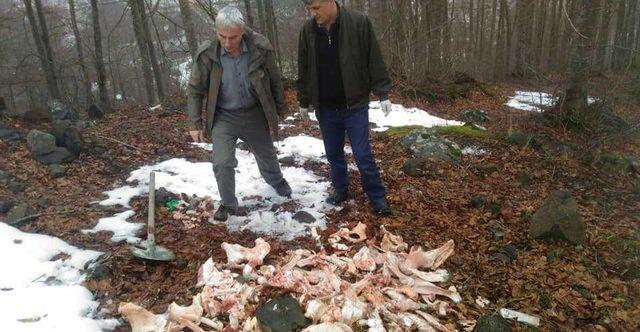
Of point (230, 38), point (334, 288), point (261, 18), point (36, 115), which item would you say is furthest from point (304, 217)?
point (261, 18)

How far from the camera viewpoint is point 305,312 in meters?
3.00

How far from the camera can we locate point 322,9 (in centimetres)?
383

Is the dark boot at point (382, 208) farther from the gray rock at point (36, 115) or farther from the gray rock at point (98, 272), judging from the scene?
the gray rock at point (36, 115)

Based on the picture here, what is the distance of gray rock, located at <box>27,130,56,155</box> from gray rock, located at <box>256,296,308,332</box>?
4640mm

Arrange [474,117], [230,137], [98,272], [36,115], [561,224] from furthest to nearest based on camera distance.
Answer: [474,117]
[36,115]
[230,137]
[561,224]
[98,272]

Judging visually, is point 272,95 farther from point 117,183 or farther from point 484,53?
point 484,53

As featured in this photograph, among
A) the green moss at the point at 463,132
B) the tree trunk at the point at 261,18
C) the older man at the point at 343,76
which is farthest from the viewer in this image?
the tree trunk at the point at 261,18

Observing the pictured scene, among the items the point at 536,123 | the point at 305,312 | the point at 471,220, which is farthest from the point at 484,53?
the point at 305,312

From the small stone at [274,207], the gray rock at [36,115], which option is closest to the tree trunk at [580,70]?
the small stone at [274,207]

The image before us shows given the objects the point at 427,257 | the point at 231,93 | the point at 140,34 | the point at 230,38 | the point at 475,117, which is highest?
the point at 140,34

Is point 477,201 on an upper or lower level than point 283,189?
lower

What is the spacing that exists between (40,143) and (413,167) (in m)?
5.09

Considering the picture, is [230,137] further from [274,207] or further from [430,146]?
[430,146]

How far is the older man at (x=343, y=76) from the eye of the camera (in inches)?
156
